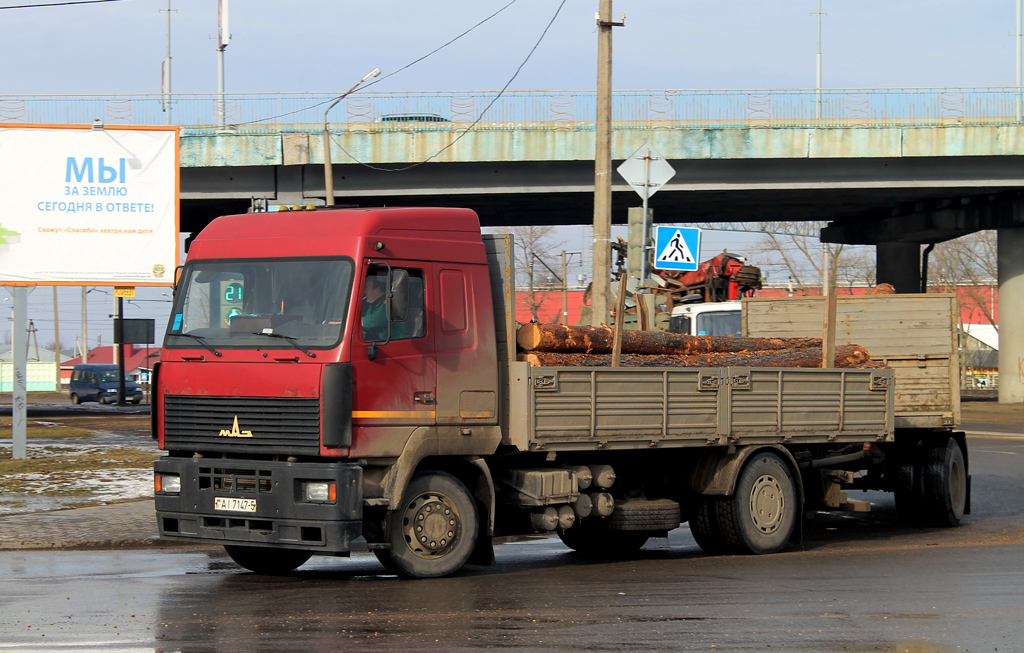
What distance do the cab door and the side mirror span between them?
0.42 ft

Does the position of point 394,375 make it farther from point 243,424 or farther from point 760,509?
point 760,509

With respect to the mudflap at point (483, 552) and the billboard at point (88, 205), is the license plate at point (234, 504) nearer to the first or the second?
the mudflap at point (483, 552)

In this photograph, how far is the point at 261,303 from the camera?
8.70 m

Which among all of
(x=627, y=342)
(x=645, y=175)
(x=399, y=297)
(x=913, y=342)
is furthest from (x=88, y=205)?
(x=913, y=342)

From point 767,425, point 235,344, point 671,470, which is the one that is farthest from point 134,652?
point 767,425

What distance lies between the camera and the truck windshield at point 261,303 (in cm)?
843

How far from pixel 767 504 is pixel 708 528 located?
0.62 m

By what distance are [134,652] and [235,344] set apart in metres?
2.92

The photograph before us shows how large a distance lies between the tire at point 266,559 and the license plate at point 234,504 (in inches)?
39.1

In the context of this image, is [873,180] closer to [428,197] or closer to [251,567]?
[428,197]

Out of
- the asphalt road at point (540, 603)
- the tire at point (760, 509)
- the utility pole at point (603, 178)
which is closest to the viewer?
the asphalt road at point (540, 603)

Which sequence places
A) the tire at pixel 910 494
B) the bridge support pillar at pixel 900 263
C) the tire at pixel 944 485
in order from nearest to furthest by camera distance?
the tire at pixel 944 485, the tire at pixel 910 494, the bridge support pillar at pixel 900 263

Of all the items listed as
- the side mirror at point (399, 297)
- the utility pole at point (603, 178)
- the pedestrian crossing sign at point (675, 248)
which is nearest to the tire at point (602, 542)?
the side mirror at point (399, 297)

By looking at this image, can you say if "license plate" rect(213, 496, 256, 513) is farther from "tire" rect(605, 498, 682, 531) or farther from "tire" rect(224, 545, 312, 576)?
"tire" rect(605, 498, 682, 531)
